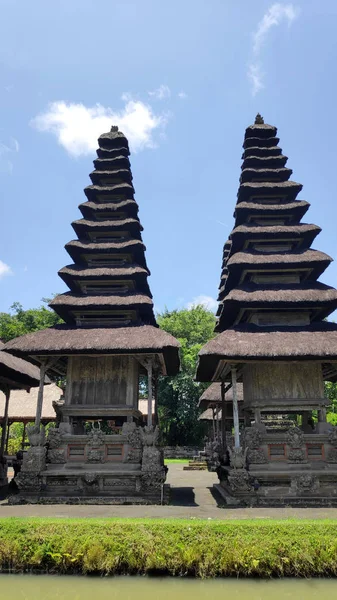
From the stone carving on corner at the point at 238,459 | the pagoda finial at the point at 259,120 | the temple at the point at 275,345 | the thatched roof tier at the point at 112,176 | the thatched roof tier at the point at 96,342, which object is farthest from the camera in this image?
the pagoda finial at the point at 259,120

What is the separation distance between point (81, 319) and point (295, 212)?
36.8ft

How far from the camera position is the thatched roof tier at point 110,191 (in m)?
21.4

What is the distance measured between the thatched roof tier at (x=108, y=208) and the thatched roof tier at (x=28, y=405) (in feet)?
46.6

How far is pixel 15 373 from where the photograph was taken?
65.0ft

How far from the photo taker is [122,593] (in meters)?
6.88

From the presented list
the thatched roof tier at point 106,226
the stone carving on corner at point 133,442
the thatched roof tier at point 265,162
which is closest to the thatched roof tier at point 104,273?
the thatched roof tier at point 106,226

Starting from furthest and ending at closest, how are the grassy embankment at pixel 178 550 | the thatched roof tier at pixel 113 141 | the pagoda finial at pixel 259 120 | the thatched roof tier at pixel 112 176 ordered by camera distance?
1. the pagoda finial at pixel 259 120
2. the thatched roof tier at pixel 113 141
3. the thatched roof tier at pixel 112 176
4. the grassy embankment at pixel 178 550

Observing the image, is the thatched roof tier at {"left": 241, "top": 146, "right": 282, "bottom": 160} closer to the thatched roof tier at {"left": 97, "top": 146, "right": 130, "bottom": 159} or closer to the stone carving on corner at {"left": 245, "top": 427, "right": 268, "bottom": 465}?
the thatched roof tier at {"left": 97, "top": 146, "right": 130, "bottom": 159}

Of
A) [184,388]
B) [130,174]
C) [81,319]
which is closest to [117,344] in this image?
[81,319]

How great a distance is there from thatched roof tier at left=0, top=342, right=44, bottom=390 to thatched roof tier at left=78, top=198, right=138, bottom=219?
7641 mm

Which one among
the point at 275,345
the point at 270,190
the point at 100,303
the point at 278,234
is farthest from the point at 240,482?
the point at 270,190

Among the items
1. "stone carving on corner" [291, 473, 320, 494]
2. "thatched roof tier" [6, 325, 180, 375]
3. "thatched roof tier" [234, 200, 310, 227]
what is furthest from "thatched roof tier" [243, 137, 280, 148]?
"stone carving on corner" [291, 473, 320, 494]

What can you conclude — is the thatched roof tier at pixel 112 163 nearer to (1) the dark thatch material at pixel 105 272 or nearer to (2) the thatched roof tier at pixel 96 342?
(1) the dark thatch material at pixel 105 272

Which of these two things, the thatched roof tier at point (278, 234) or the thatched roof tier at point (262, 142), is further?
the thatched roof tier at point (262, 142)
